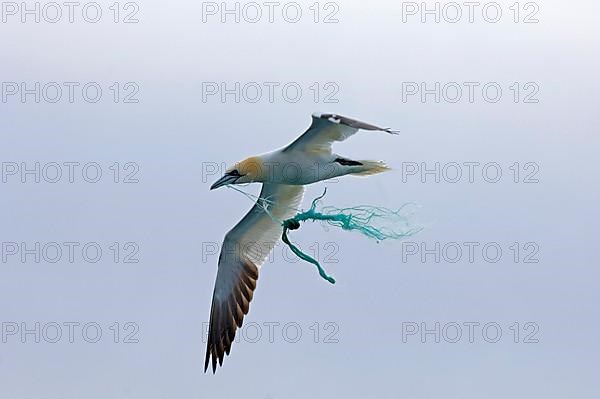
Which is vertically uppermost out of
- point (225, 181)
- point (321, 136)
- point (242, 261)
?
point (321, 136)

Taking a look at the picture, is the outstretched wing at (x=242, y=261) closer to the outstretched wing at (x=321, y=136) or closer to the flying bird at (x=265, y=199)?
the flying bird at (x=265, y=199)

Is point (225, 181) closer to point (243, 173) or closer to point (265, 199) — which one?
point (243, 173)

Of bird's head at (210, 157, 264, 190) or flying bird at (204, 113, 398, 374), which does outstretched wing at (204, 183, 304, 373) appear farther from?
bird's head at (210, 157, 264, 190)

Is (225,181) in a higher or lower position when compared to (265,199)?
higher

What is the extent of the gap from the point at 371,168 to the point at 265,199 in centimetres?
255

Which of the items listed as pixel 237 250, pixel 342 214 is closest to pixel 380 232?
pixel 342 214

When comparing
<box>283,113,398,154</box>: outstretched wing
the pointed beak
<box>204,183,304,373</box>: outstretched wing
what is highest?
<box>283,113,398,154</box>: outstretched wing

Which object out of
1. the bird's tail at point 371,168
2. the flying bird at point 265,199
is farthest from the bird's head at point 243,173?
the bird's tail at point 371,168

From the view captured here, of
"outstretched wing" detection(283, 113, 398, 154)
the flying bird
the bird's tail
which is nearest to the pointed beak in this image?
the flying bird

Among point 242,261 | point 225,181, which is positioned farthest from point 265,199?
point 225,181

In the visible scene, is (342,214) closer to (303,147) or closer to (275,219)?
(303,147)

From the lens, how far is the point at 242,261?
2066 cm

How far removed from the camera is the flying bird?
17.5 metres

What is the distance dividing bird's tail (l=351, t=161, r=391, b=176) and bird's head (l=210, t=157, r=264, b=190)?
1353 millimetres
